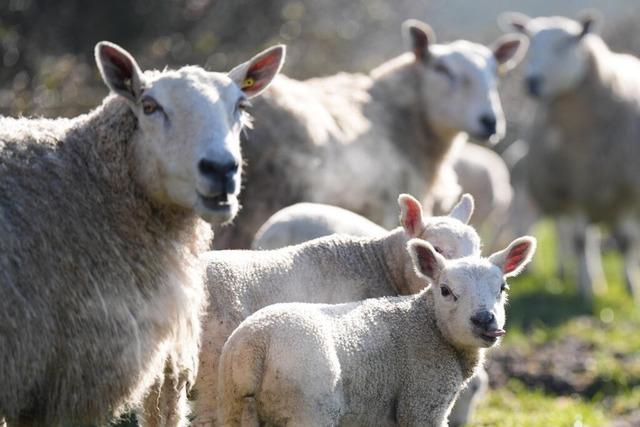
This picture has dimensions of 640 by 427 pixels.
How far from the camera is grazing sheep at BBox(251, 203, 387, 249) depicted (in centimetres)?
675

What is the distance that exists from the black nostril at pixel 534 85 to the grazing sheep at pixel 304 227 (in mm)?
6050

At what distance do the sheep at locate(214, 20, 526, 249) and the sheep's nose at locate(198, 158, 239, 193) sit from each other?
3.04 meters

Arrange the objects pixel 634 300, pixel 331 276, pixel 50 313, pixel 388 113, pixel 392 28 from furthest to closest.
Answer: pixel 392 28, pixel 634 300, pixel 388 113, pixel 331 276, pixel 50 313

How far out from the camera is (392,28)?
17.8 m

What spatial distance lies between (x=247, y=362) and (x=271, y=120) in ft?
11.4

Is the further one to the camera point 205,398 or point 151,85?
point 205,398

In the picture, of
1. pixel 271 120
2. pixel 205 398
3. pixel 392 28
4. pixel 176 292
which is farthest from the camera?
pixel 392 28

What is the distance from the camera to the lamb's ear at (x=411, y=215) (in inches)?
241

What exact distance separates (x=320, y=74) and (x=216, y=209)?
9246 mm

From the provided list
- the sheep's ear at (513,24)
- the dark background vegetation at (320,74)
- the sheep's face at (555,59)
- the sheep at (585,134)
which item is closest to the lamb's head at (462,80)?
the dark background vegetation at (320,74)

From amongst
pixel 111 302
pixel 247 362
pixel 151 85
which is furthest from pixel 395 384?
pixel 151 85

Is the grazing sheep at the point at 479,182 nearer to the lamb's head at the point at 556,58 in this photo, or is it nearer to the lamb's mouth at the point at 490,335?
the lamb's head at the point at 556,58

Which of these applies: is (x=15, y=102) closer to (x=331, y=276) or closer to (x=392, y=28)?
(x=331, y=276)

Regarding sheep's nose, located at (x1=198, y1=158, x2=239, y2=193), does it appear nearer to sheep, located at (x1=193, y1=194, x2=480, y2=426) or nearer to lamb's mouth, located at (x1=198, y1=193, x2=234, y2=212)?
lamb's mouth, located at (x1=198, y1=193, x2=234, y2=212)
